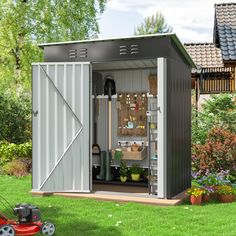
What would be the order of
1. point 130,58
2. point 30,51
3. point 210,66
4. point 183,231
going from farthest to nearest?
1. point 210,66
2. point 30,51
3. point 130,58
4. point 183,231

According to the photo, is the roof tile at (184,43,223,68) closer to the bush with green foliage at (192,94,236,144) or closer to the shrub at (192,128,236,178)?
the bush with green foliage at (192,94,236,144)

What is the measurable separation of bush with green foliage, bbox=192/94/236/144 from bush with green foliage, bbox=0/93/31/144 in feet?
16.9

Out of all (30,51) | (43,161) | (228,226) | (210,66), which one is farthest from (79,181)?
(210,66)

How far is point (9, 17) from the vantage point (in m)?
18.2

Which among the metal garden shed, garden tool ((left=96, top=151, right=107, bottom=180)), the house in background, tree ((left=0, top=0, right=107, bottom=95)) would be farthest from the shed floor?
tree ((left=0, top=0, right=107, bottom=95))

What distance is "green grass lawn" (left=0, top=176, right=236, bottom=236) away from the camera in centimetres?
639

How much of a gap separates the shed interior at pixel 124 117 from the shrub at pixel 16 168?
2311 millimetres

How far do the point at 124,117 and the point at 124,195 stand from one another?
238 cm

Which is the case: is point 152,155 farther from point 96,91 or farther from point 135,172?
point 96,91

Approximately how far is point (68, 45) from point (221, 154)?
421cm

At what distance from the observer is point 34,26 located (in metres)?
18.5

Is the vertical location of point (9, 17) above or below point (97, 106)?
above

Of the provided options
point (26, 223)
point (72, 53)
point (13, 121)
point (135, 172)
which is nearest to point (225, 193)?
point (135, 172)

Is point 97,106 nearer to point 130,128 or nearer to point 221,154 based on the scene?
point 130,128
